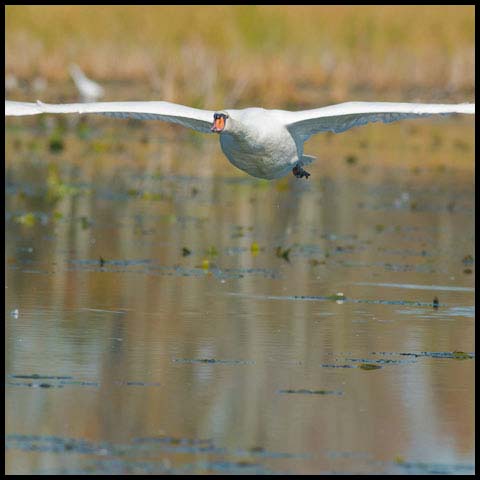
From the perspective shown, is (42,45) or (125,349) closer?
(125,349)

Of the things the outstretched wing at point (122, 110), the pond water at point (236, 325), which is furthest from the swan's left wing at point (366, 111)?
the pond water at point (236, 325)

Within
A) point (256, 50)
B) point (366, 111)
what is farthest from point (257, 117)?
point (256, 50)

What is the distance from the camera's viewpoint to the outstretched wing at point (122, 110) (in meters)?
10.9

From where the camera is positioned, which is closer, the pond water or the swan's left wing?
the pond water

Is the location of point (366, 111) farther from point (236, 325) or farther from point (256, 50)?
point (256, 50)

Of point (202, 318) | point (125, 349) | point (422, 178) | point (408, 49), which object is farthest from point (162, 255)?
point (408, 49)

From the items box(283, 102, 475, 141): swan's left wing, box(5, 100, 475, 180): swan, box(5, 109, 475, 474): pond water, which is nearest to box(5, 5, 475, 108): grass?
box(5, 109, 475, 474): pond water

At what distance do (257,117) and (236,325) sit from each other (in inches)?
54.1

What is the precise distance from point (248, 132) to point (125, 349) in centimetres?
187

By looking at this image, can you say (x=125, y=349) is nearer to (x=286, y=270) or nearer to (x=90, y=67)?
(x=286, y=270)

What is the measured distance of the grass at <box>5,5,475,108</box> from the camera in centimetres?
3419

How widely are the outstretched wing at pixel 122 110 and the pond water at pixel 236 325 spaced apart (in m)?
1.32

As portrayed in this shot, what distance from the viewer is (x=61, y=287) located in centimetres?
1243

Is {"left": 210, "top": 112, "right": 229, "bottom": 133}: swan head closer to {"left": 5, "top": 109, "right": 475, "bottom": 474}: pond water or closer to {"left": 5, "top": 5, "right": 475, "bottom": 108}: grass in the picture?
{"left": 5, "top": 109, "right": 475, "bottom": 474}: pond water
